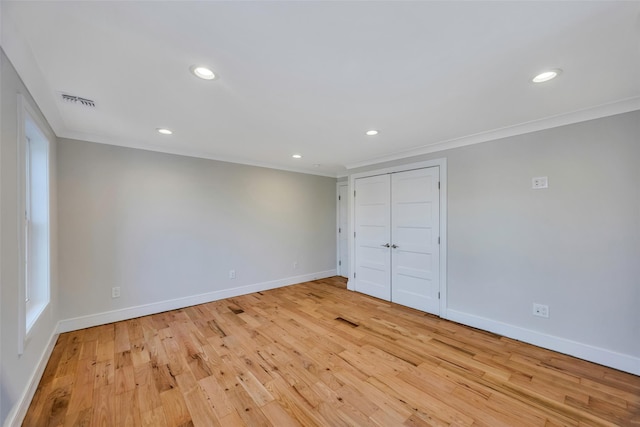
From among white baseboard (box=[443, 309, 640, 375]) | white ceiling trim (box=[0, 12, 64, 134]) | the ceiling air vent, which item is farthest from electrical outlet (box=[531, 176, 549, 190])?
the ceiling air vent

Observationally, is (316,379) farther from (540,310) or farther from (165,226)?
(165,226)

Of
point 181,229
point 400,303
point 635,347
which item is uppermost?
point 181,229

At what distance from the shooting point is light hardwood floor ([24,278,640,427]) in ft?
5.49

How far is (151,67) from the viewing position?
5.33 ft

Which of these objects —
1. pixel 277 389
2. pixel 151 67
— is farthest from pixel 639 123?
pixel 151 67

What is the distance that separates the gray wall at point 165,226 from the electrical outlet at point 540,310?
11.8 feet

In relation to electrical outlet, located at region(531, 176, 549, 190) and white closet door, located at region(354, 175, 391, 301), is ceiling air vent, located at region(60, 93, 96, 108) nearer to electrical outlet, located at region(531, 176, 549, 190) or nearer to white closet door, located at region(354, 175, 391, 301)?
white closet door, located at region(354, 175, 391, 301)

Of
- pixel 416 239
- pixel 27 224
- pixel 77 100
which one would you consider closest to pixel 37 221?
pixel 27 224

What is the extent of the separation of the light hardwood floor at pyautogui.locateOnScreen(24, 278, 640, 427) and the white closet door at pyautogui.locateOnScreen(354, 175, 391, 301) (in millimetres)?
1062

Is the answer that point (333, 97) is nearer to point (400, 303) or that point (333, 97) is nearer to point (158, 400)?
point (158, 400)

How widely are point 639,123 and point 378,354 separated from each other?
120 inches

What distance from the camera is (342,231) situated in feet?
18.4

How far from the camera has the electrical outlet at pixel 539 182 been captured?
2.56m

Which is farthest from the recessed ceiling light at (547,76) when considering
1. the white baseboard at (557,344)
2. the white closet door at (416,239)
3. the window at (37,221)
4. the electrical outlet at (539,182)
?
the window at (37,221)
